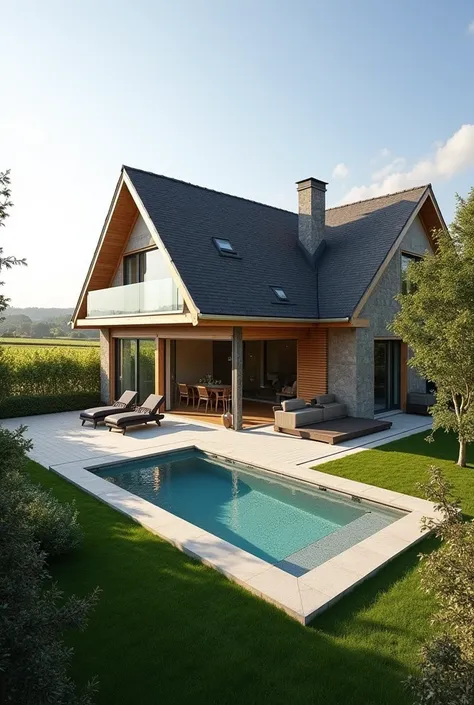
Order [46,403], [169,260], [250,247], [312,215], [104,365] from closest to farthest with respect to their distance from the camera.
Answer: [169,260] → [250,247] → [46,403] → [312,215] → [104,365]

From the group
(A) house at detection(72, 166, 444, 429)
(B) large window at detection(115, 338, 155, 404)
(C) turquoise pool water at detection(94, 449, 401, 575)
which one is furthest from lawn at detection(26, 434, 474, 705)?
(B) large window at detection(115, 338, 155, 404)

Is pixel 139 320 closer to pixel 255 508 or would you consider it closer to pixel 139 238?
pixel 139 238

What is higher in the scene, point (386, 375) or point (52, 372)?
point (52, 372)

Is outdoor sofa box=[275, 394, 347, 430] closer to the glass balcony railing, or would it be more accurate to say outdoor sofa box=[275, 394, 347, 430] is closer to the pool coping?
the pool coping

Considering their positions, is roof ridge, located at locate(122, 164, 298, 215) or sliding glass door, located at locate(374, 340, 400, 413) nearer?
roof ridge, located at locate(122, 164, 298, 215)

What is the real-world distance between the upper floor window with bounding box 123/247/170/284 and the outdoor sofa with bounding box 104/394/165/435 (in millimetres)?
4881

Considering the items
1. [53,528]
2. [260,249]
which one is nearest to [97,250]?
[260,249]

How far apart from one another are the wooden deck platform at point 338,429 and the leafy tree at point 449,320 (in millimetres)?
2931

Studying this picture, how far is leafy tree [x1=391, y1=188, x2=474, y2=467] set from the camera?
10.1 m

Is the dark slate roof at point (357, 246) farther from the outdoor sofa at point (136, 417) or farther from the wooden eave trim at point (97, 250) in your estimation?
the wooden eave trim at point (97, 250)

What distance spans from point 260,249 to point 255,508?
11.2 meters

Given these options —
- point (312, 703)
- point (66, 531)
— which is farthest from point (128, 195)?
point (312, 703)

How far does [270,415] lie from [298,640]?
13378mm

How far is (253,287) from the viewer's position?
15.4 m
